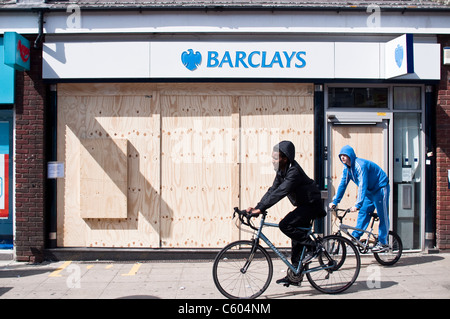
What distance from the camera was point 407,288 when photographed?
6020mm

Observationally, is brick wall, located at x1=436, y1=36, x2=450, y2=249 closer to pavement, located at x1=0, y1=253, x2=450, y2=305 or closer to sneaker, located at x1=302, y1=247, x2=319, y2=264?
pavement, located at x1=0, y1=253, x2=450, y2=305

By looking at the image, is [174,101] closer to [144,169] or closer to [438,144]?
[144,169]

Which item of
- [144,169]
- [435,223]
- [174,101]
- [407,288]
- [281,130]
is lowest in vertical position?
[407,288]

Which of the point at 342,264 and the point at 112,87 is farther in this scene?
the point at 112,87

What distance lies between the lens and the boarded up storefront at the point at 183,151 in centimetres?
775

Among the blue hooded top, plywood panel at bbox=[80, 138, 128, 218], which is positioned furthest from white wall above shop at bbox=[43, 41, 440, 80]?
the blue hooded top

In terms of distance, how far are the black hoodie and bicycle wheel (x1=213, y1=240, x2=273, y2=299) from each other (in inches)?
22.3

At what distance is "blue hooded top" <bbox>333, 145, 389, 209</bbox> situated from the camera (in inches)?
265

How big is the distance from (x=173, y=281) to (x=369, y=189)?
124 inches

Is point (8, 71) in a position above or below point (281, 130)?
above

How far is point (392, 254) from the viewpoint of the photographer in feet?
23.6
